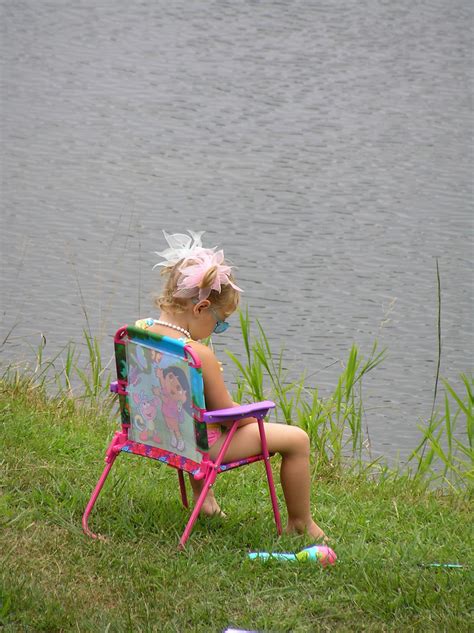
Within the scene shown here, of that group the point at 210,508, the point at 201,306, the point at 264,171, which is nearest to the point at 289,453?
the point at 210,508

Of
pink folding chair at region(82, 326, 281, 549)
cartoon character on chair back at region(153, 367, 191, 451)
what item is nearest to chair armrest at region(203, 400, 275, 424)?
pink folding chair at region(82, 326, 281, 549)

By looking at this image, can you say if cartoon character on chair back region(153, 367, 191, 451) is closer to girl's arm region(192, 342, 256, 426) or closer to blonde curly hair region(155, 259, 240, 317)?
girl's arm region(192, 342, 256, 426)

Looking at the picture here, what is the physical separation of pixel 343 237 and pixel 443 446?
3.31 meters

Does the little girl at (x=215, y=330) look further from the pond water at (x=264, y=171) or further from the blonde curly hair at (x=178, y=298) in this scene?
the pond water at (x=264, y=171)

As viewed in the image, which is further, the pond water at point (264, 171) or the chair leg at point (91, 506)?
the pond water at point (264, 171)

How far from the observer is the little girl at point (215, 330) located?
11.4ft

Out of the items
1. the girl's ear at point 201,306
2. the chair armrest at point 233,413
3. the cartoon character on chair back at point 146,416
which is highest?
the girl's ear at point 201,306

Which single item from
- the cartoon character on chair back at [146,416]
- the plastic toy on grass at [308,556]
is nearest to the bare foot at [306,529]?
the plastic toy on grass at [308,556]

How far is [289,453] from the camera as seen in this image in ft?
11.7

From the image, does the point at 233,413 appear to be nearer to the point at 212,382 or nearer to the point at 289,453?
the point at 212,382

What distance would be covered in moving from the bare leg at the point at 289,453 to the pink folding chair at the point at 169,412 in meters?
0.04

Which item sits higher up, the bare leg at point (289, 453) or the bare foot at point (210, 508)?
the bare leg at point (289, 453)

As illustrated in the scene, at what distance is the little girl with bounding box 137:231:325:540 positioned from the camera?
3488 millimetres

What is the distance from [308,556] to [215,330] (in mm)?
789
